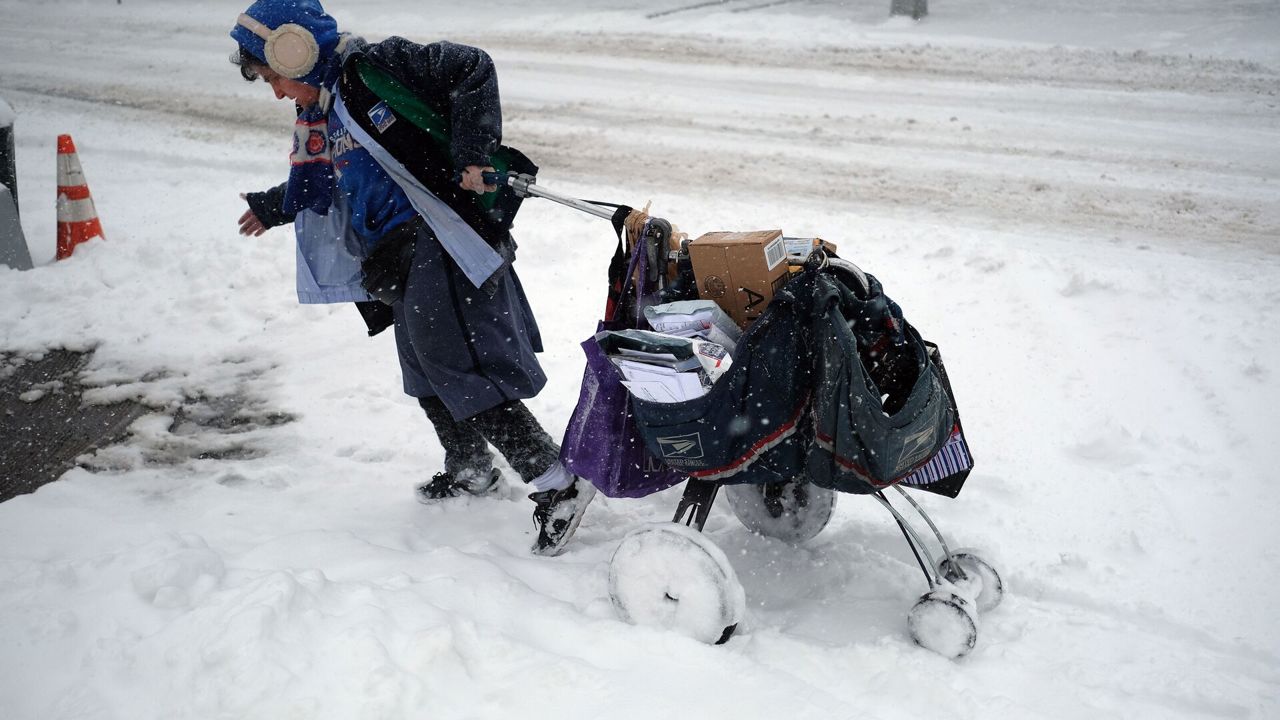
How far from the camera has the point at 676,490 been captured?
12.0 ft

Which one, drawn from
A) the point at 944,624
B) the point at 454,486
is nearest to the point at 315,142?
the point at 454,486

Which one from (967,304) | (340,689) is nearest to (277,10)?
(340,689)

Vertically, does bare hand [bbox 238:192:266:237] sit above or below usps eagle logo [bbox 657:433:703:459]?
above

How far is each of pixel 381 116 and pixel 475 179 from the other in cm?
39

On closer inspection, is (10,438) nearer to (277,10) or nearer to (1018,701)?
(277,10)

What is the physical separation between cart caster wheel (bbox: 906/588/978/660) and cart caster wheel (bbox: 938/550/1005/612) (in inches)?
7.4

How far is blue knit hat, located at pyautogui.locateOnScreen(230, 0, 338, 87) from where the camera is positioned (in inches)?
109

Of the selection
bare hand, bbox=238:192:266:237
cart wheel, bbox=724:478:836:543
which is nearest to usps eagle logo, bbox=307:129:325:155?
bare hand, bbox=238:192:266:237

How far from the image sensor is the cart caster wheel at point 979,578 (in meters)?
2.81

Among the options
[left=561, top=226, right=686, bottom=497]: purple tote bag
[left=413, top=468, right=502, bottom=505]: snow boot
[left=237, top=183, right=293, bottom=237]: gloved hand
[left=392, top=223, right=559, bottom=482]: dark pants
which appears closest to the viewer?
[left=561, top=226, right=686, bottom=497]: purple tote bag

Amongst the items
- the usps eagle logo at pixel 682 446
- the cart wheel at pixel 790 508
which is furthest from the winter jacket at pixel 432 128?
the cart wheel at pixel 790 508

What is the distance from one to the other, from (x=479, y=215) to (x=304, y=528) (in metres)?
1.34

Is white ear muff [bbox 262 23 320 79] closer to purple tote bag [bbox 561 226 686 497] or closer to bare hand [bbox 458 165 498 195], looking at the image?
bare hand [bbox 458 165 498 195]

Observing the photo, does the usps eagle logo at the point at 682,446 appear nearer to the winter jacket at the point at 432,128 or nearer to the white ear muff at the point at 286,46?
the winter jacket at the point at 432,128
